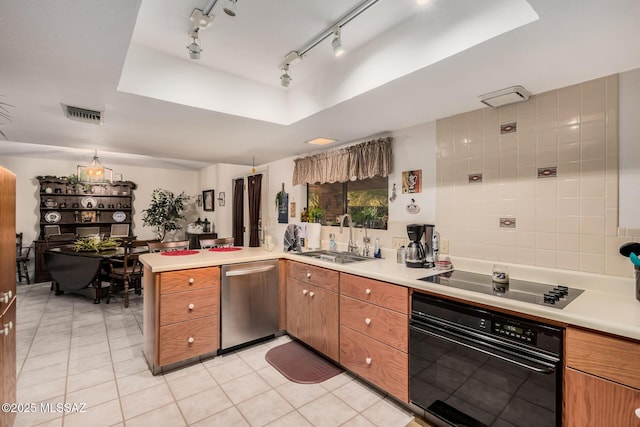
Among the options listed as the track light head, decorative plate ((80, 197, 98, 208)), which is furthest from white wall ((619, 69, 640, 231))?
decorative plate ((80, 197, 98, 208))

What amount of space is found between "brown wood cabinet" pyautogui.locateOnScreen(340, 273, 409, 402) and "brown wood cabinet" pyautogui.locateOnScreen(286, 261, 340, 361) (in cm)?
10

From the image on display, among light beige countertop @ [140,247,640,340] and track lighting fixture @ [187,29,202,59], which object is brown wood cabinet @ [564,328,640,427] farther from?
track lighting fixture @ [187,29,202,59]

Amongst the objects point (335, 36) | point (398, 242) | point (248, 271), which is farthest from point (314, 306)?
point (335, 36)

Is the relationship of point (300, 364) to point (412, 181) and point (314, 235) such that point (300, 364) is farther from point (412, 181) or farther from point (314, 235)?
point (412, 181)

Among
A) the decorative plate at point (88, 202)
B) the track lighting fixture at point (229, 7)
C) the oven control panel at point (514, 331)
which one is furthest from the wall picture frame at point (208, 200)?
the oven control panel at point (514, 331)

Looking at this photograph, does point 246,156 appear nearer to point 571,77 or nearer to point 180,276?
point 180,276

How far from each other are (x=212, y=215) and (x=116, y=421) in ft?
19.2

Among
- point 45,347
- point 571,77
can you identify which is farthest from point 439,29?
point 45,347

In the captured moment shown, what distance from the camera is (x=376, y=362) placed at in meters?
2.18

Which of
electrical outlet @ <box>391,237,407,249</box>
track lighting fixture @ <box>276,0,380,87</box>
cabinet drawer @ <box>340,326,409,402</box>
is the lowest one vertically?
cabinet drawer @ <box>340,326,409,402</box>

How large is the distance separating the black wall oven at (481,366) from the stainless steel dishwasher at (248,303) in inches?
61.2

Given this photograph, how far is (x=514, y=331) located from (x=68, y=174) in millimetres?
8032

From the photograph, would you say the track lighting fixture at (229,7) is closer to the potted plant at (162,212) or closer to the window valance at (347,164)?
the window valance at (347,164)

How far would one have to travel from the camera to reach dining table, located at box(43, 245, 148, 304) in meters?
4.33
